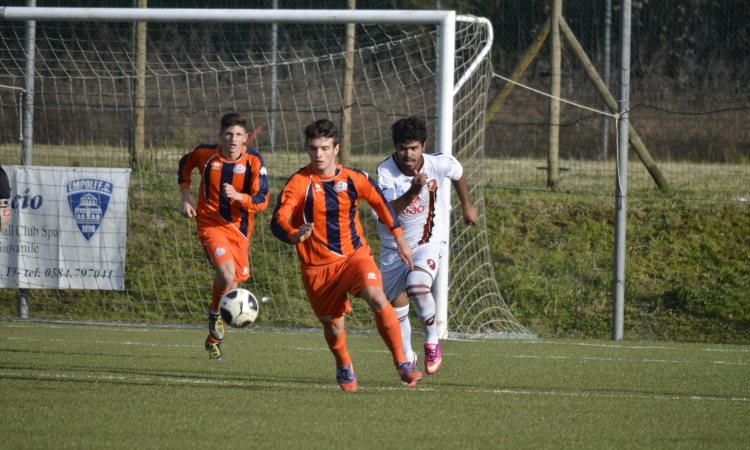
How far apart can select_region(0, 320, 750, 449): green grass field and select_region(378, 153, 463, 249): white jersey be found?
0.98 meters

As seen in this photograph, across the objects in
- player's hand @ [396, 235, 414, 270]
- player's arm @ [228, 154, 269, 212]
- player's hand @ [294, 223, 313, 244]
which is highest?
player's arm @ [228, 154, 269, 212]

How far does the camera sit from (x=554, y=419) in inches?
220

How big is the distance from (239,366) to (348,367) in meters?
1.57

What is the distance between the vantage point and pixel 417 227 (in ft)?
25.0

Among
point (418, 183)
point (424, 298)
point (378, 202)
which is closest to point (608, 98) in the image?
point (424, 298)

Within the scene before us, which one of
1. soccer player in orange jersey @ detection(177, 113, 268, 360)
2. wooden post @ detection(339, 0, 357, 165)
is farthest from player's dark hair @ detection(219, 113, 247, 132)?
wooden post @ detection(339, 0, 357, 165)

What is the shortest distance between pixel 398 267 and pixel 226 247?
68.4 inches

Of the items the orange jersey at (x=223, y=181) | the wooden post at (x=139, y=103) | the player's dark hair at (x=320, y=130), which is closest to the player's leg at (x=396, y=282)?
the player's dark hair at (x=320, y=130)

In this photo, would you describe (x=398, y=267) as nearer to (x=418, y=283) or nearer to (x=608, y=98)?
(x=418, y=283)

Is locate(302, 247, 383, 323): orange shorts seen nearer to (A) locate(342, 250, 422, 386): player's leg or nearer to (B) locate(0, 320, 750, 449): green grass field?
(A) locate(342, 250, 422, 386): player's leg

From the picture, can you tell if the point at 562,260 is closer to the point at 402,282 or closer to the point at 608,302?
the point at 608,302

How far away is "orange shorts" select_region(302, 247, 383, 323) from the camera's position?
21.2ft

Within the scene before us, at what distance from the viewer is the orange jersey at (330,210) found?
6.54 metres

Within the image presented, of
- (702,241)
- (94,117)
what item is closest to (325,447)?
(702,241)
